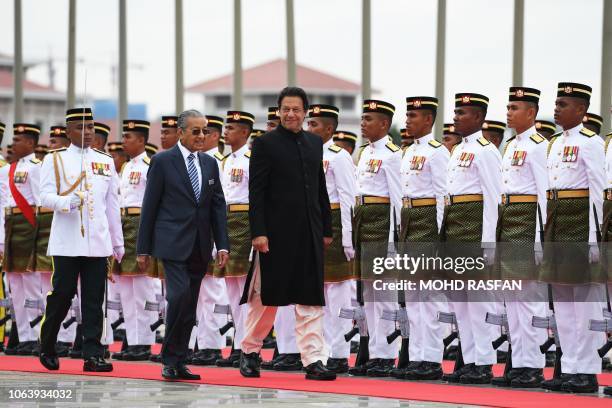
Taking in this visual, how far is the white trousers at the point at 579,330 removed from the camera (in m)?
11.2

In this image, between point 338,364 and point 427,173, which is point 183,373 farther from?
point 427,173

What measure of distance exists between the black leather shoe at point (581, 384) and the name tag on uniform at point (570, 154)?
5.14 ft

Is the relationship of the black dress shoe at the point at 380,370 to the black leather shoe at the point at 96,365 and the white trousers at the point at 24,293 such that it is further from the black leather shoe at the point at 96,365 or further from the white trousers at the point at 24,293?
the white trousers at the point at 24,293

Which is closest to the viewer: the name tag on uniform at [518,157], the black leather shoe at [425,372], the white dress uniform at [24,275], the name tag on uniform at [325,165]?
the name tag on uniform at [518,157]

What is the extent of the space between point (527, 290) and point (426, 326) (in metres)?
1.15

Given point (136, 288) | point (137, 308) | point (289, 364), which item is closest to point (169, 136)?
point (136, 288)

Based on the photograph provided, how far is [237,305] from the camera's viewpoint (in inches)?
559

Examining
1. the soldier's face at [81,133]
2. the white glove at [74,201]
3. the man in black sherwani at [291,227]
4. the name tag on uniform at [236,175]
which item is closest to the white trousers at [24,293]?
the name tag on uniform at [236,175]

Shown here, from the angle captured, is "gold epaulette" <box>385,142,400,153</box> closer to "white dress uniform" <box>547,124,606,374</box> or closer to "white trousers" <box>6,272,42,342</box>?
"white dress uniform" <box>547,124,606,374</box>

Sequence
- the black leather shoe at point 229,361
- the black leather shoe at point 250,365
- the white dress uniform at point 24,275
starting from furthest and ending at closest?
1. the white dress uniform at point 24,275
2. the black leather shoe at point 229,361
3. the black leather shoe at point 250,365

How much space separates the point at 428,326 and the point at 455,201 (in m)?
1.12

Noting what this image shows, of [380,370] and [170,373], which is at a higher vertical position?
[170,373]

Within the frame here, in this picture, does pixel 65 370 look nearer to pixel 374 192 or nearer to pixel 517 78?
pixel 374 192

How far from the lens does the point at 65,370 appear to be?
12.8 m
